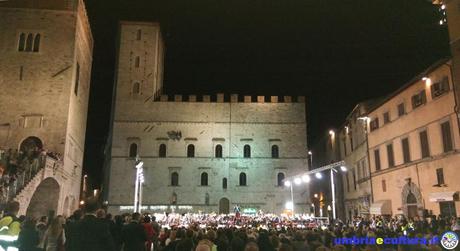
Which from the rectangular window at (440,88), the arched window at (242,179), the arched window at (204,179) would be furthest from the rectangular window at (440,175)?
the arched window at (204,179)

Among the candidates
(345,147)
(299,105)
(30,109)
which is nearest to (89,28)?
(30,109)

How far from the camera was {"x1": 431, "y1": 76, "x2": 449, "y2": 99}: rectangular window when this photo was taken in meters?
19.3

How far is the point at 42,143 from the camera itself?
2766cm

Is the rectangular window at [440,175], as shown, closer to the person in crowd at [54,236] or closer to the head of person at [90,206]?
the person in crowd at [54,236]

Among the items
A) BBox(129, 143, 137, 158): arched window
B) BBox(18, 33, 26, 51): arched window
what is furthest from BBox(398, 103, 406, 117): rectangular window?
BBox(18, 33, 26, 51): arched window

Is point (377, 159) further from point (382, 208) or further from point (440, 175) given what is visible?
point (440, 175)

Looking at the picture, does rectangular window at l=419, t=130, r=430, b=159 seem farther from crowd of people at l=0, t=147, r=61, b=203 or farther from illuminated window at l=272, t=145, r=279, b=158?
illuminated window at l=272, t=145, r=279, b=158

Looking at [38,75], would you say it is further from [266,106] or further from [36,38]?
[266,106]

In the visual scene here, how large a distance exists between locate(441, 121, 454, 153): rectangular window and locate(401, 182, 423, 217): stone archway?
3.47 metres

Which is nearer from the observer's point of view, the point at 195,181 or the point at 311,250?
the point at 311,250

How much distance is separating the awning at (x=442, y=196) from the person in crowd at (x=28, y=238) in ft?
58.0

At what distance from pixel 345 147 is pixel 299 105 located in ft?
26.4

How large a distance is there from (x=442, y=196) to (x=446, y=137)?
9.43ft

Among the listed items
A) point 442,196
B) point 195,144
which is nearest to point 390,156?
point 442,196
